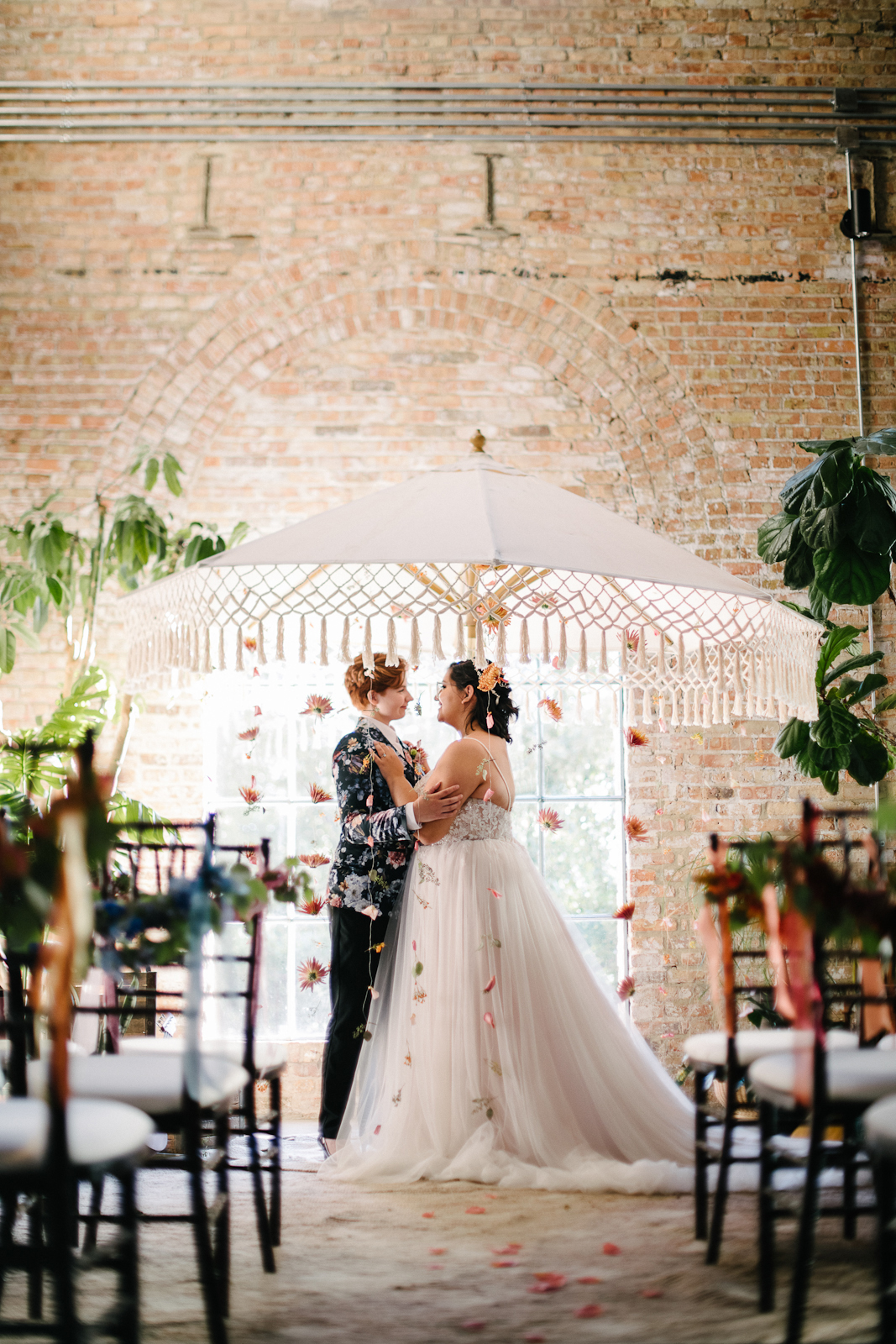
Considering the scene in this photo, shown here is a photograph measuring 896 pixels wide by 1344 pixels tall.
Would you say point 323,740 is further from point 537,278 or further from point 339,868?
point 537,278

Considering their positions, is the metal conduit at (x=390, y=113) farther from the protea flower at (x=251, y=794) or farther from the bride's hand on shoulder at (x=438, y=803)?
the bride's hand on shoulder at (x=438, y=803)

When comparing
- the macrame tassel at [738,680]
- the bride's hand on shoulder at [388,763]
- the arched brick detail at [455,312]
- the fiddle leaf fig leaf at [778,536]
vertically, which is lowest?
the bride's hand on shoulder at [388,763]

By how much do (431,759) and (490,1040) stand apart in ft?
6.42

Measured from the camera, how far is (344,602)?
3014 mm

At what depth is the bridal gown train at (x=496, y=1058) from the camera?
333 cm

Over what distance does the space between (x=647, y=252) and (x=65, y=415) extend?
2835 mm

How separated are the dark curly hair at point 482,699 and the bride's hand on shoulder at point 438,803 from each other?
26 cm

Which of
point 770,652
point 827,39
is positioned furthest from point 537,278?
point 770,652

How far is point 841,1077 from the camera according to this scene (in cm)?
236

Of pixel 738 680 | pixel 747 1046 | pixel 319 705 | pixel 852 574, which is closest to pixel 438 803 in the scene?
pixel 738 680

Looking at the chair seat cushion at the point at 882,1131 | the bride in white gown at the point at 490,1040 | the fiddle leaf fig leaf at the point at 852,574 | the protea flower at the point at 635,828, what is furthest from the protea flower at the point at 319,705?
the chair seat cushion at the point at 882,1131

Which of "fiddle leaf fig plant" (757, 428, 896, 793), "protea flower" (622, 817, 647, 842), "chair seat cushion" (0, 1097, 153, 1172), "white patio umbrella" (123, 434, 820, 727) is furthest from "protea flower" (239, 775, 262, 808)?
"chair seat cushion" (0, 1097, 153, 1172)

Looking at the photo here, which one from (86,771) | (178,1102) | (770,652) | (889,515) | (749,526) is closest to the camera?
(86,771)

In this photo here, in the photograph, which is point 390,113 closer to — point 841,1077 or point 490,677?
point 490,677
